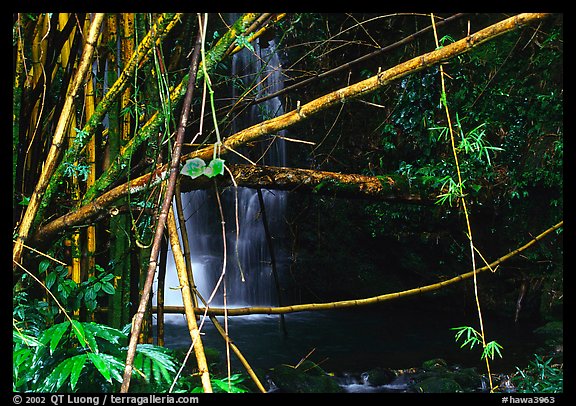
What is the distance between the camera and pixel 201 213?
20.1 feet

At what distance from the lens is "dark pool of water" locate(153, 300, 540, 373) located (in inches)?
158

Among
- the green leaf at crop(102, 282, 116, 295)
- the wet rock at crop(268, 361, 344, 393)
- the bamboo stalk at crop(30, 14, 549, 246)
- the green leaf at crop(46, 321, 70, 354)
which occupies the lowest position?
the wet rock at crop(268, 361, 344, 393)

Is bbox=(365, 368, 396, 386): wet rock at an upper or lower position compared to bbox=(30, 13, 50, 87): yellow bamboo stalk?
lower

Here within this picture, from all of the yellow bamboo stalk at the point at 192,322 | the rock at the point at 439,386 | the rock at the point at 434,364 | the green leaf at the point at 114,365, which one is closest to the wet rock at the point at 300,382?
the rock at the point at 439,386

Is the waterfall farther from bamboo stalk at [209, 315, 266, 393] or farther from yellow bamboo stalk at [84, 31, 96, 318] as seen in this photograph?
bamboo stalk at [209, 315, 266, 393]

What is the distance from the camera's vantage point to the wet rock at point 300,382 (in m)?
3.19

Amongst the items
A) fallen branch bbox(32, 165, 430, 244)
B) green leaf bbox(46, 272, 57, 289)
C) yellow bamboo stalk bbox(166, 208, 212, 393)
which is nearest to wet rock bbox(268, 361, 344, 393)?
fallen branch bbox(32, 165, 430, 244)

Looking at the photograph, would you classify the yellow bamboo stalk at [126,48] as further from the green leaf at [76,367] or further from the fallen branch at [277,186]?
the green leaf at [76,367]

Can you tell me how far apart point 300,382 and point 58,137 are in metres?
2.19

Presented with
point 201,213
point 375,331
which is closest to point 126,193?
point 375,331

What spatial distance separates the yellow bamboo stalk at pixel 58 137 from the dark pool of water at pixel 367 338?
2261 mm

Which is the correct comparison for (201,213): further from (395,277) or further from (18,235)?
(18,235)

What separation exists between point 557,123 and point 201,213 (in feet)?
12.4

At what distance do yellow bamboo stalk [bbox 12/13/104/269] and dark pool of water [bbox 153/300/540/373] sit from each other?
2.26m
